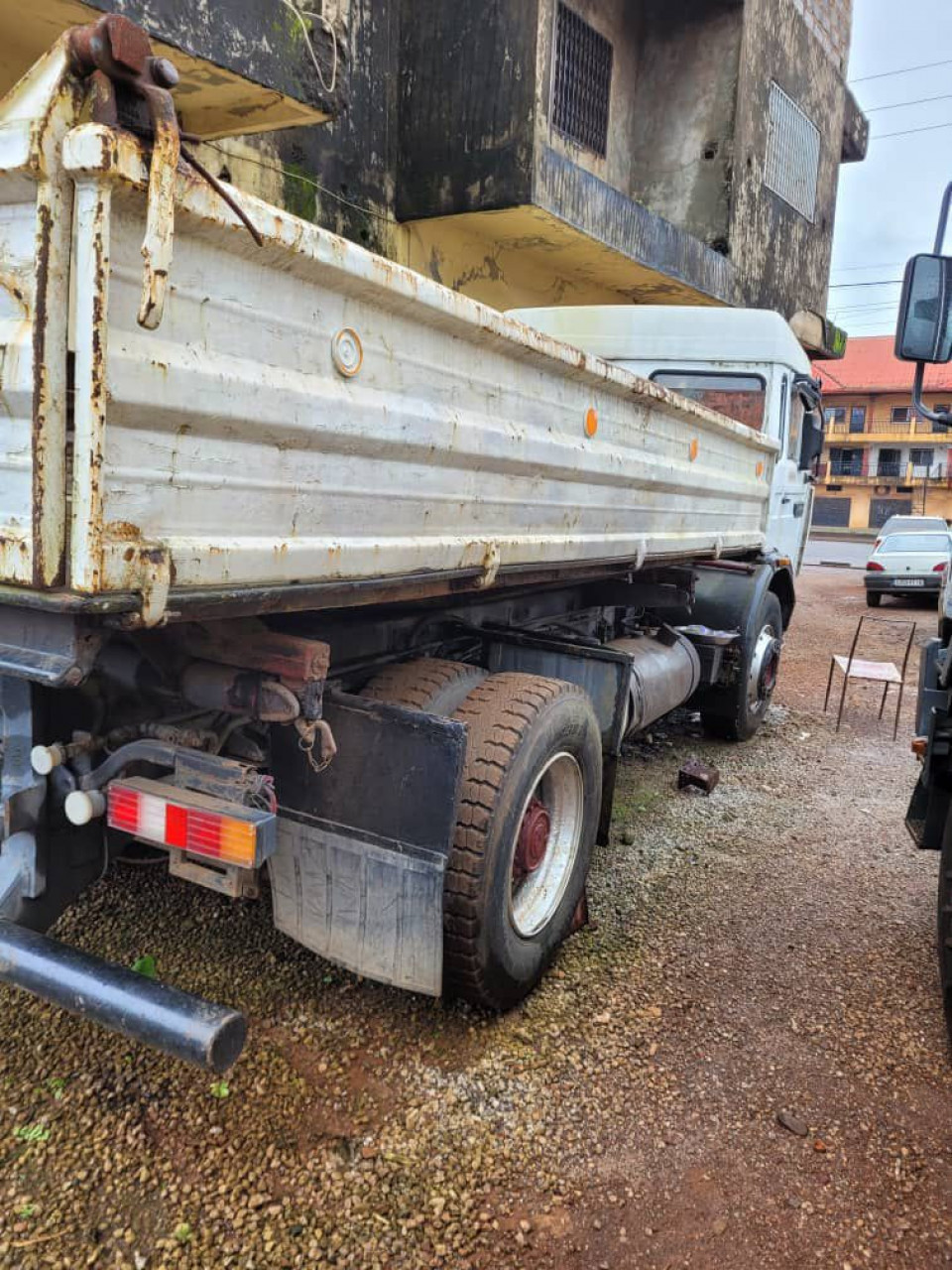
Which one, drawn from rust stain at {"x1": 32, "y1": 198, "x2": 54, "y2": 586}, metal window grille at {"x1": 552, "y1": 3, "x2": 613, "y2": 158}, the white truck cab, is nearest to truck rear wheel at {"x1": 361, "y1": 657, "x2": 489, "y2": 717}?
rust stain at {"x1": 32, "y1": 198, "x2": 54, "y2": 586}

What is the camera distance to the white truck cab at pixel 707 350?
6227mm

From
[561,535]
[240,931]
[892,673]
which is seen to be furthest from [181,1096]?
[892,673]

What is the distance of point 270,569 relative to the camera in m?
1.99

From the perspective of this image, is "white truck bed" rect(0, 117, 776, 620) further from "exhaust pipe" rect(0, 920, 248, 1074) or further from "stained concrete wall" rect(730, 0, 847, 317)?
"stained concrete wall" rect(730, 0, 847, 317)

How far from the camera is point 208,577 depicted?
6.02ft

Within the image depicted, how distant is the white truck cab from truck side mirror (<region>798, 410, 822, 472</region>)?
49 cm

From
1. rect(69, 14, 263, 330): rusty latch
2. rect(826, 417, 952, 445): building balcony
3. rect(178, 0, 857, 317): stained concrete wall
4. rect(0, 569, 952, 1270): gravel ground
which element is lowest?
rect(0, 569, 952, 1270): gravel ground

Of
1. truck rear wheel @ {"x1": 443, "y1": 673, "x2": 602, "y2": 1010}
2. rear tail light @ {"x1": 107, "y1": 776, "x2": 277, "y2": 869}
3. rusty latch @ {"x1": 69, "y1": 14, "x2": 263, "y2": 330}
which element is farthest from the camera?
truck rear wheel @ {"x1": 443, "y1": 673, "x2": 602, "y2": 1010}

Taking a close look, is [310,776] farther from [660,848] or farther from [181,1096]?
[660,848]

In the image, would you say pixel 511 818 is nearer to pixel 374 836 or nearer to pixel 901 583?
pixel 374 836

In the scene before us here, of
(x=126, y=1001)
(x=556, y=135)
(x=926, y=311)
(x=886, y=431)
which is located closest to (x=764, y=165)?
(x=556, y=135)

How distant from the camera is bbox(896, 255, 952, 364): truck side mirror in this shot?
3111mm

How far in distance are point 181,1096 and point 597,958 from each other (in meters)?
1.52

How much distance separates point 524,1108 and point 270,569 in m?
1.66
